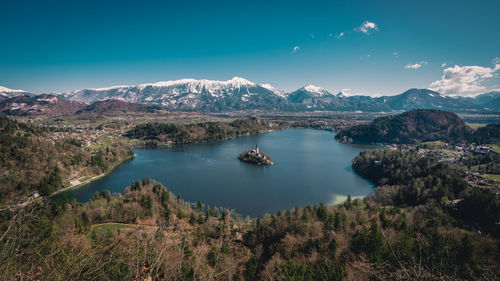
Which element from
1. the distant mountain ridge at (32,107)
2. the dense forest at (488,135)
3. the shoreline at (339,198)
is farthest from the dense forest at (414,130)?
the distant mountain ridge at (32,107)

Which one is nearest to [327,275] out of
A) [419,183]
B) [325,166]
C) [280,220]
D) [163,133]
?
[280,220]

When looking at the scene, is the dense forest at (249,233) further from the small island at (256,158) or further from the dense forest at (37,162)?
the small island at (256,158)

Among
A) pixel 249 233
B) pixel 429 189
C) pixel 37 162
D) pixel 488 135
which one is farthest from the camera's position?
pixel 488 135

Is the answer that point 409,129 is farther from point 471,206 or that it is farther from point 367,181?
point 471,206

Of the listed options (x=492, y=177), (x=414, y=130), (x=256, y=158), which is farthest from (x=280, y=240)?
(x=414, y=130)

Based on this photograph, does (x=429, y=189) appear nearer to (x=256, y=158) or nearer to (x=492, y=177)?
(x=492, y=177)

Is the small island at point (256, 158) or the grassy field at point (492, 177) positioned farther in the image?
the small island at point (256, 158)
